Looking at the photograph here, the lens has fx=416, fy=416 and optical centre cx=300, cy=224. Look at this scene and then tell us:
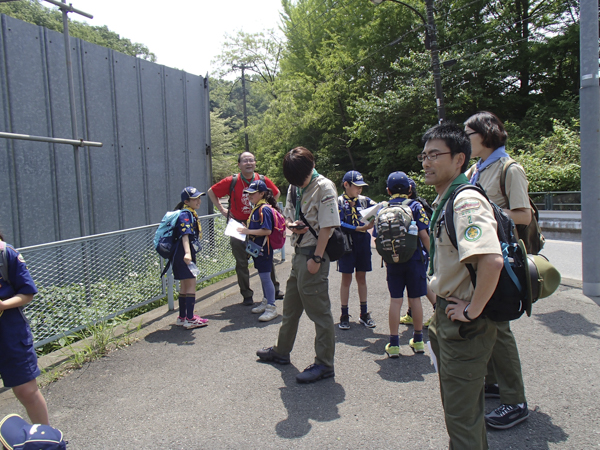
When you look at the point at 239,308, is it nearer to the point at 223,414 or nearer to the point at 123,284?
the point at 123,284

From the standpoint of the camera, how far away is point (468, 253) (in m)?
1.83

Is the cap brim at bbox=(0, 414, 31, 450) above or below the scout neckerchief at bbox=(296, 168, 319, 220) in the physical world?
below

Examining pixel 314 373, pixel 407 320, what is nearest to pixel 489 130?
pixel 314 373

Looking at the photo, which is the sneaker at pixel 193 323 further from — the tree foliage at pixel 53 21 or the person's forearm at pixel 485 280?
the tree foliage at pixel 53 21

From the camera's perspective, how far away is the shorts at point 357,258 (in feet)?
15.9

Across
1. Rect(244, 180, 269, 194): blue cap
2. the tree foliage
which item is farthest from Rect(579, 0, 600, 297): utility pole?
the tree foliage

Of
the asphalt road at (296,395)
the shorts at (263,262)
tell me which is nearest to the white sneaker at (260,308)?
the shorts at (263,262)

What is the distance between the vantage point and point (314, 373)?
3.56 metres

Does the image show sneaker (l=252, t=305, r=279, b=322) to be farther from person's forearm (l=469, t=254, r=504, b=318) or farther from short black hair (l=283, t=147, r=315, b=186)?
person's forearm (l=469, t=254, r=504, b=318)

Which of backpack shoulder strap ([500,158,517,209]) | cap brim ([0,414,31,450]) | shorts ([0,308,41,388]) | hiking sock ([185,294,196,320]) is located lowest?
hiking sock ([185,294,196,320])

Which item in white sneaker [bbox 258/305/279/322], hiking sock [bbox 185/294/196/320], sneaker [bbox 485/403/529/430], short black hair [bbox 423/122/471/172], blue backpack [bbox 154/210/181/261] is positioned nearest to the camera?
short black hair [bbox 423/122/471/172]

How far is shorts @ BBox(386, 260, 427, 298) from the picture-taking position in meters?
3.99

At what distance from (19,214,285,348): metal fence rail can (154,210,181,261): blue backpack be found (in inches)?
22.4

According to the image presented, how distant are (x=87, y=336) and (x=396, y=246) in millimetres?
3455
